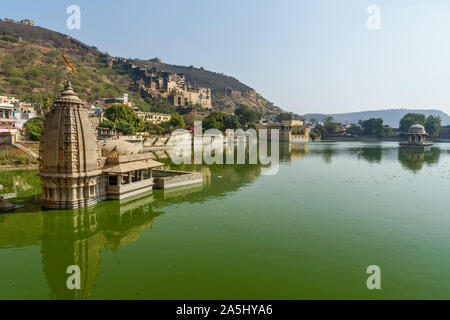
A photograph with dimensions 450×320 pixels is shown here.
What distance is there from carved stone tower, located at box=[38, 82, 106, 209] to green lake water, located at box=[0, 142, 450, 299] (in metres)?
1.34

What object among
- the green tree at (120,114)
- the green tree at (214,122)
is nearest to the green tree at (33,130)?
the green tree at (120,114)

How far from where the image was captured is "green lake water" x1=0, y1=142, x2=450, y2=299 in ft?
40.3

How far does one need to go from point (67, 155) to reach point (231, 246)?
45.9 ft

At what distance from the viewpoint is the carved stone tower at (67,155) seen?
71.4 ft

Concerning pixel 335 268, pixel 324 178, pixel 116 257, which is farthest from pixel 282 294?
pixel 324 178

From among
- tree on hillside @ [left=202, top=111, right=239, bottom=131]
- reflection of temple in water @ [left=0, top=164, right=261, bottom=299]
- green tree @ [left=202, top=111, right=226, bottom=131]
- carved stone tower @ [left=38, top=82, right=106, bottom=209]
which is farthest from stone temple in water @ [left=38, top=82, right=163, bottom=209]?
tree on hillside @ [left=202, top=111, right=239, bottom=131]

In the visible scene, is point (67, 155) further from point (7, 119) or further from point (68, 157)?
point (7, 119)

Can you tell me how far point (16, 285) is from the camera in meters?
12.3

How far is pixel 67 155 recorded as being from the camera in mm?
21797

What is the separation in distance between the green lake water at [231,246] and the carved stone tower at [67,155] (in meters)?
1.34

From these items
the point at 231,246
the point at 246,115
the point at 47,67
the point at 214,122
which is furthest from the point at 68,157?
the point at 47,67

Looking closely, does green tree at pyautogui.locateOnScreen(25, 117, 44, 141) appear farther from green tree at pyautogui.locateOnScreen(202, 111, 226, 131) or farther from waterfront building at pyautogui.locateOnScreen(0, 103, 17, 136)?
green tree at pyautogui.locateOnScreen(202, 111, 226, 131)

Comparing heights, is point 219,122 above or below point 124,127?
above
